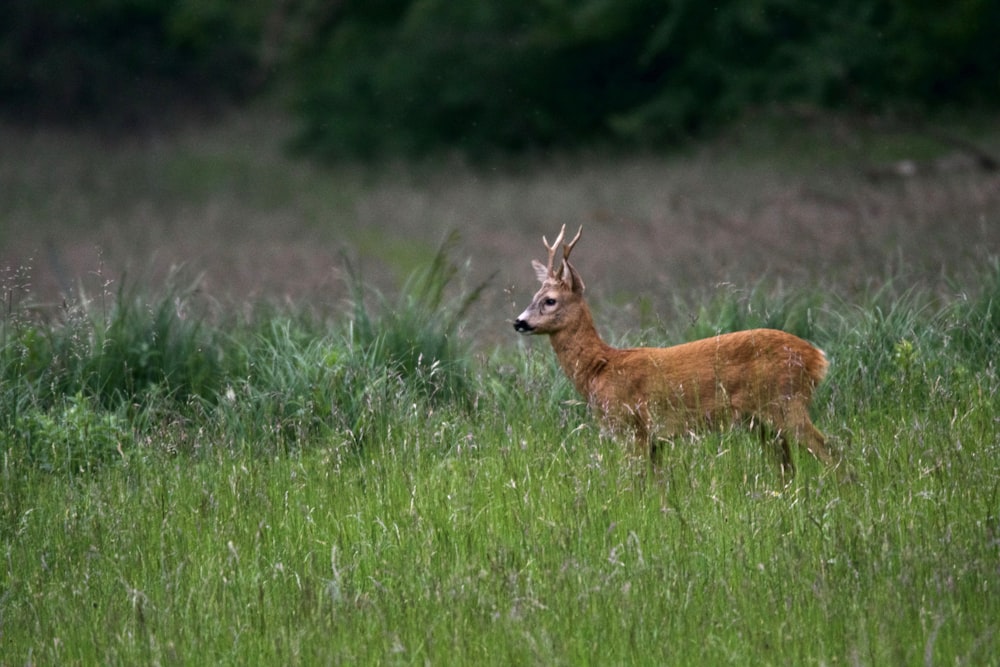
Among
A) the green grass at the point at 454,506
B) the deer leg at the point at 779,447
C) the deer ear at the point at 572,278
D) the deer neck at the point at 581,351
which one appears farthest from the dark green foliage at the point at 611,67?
the deer leg at the point at 779,447

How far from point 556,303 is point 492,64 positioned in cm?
2085

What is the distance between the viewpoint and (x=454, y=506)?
520cm

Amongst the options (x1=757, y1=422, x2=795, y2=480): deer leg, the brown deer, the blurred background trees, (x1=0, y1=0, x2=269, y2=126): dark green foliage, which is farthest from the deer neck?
(x1=0, y1=0, x2=269, y2=126): dark green foliage

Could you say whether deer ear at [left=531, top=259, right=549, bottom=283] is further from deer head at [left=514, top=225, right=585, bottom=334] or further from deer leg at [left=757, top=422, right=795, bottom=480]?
deer leg at [left=757, top=422, right=795, bottom=480]

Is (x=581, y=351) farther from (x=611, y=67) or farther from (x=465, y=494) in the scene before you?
(x=611, y=67)

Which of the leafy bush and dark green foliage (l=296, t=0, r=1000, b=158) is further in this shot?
dark green foliage (l=296, t=0, r=1000, b=158)

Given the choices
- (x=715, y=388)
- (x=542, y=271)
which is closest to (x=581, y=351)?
(x=542, y=271)

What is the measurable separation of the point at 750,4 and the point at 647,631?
62.7ft

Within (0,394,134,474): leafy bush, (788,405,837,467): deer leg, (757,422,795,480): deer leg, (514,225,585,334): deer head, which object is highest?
(514,225,585,334): deer head

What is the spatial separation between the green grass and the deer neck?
0.62 feet

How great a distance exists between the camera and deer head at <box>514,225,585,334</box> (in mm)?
6523

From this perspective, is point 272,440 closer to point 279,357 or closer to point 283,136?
point 279,357

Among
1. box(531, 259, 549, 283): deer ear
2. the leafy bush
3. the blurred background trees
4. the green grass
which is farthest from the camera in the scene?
the blurred background trees

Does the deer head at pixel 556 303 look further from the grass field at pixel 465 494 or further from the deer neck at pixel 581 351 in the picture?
the grass field at pixel 465 494
